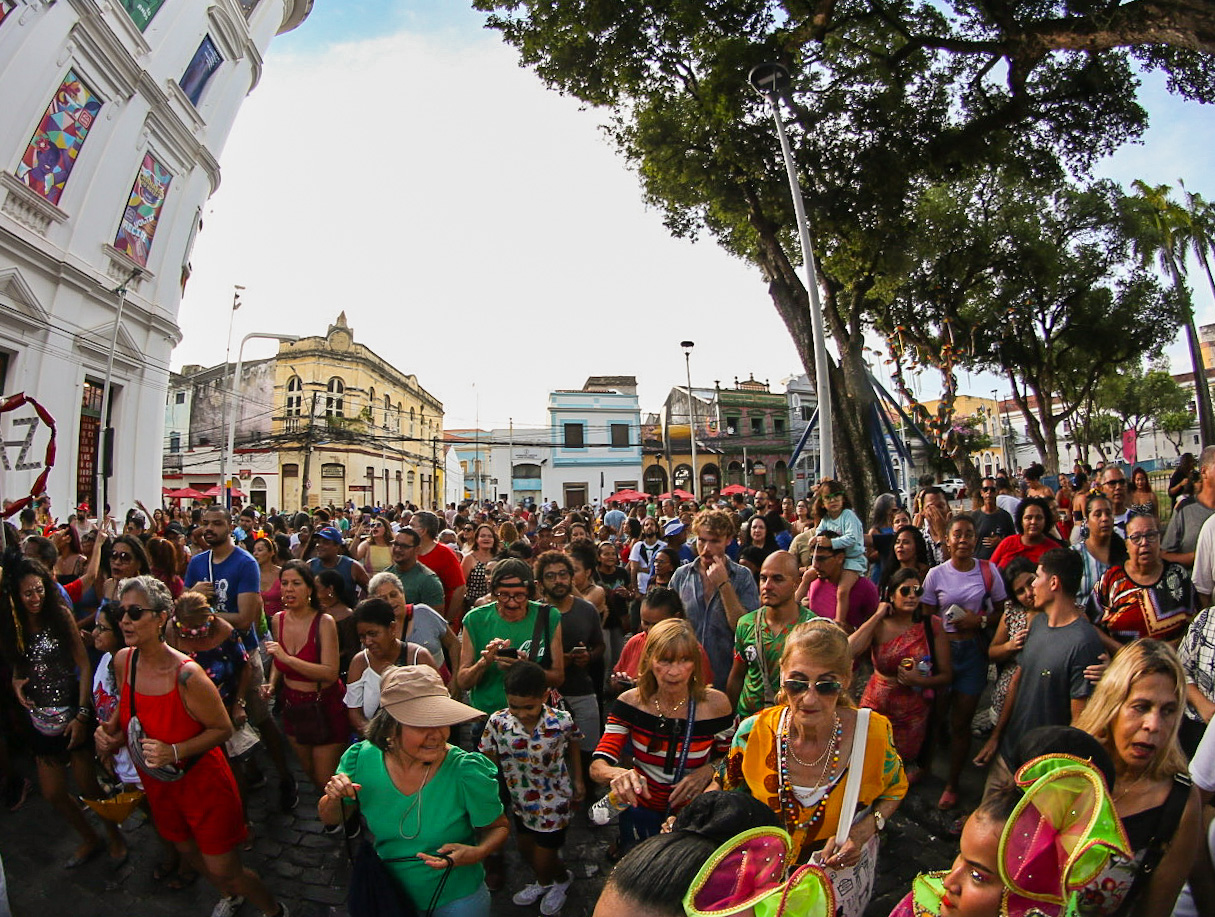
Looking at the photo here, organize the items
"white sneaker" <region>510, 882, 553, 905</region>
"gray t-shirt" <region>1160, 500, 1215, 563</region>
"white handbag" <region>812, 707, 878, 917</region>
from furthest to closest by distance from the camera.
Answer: "gray t-shirt" <region>1160, 500, 1215, 563</region> < "white sneaker" <region>510, 882, 553, 905</region> < "white handbag" <region>812, 707, 878, 917</region>

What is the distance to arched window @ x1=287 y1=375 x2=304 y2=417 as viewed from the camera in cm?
4028

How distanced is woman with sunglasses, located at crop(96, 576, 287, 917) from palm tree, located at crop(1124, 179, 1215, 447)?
27.1 m

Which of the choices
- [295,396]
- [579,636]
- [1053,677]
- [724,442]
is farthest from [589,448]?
[1053,677]

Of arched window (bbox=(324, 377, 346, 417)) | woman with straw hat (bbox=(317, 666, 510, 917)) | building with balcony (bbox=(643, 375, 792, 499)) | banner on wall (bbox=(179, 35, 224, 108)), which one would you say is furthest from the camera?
building with balcony (bbox=(643, 375, 792, 499))

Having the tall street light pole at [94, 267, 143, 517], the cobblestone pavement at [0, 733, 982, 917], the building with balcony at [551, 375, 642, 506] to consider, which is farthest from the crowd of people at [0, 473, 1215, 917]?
the building with balcony at [551, 375, 642, 506]

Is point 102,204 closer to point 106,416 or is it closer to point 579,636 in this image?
point 106,416

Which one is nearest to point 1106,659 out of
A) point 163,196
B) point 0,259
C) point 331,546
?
point 331,546

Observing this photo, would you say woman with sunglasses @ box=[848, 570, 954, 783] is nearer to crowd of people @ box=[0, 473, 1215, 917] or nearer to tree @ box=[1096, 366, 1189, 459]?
crowd of people @ box=[0, 473, 1215, 917]

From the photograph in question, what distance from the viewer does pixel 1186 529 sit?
417 centimetres

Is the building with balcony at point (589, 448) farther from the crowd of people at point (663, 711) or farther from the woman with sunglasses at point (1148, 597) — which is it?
the woman with sunglasses at point (1148, 597)

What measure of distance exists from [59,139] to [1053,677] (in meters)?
22.1

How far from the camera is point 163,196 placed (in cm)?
2119

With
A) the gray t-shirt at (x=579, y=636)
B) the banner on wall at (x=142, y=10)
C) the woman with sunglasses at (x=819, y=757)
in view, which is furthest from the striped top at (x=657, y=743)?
the banner on wall at (x=142, y=10)

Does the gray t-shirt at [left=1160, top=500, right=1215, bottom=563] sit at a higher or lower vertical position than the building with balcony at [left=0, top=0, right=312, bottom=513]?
lower
